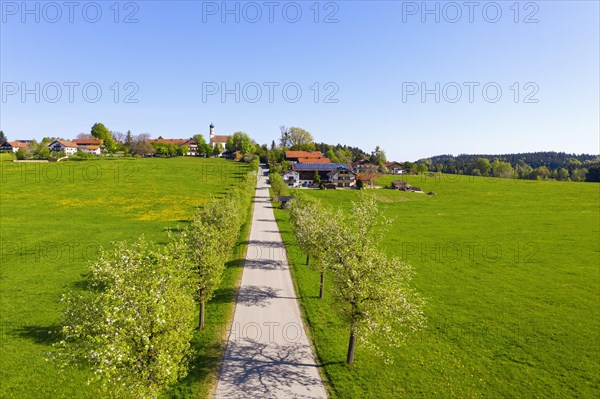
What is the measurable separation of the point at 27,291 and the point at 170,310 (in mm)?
27415

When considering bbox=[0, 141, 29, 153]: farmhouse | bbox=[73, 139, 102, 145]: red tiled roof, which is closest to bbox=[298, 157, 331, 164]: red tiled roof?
bbox=[73, 139, 102, 145]: red tiled roof

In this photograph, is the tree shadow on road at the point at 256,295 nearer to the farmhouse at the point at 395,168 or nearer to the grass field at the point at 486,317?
the grass field at the point at 486,317

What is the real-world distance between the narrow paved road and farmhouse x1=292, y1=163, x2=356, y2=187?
87001 mm

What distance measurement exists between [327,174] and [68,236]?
308 feet

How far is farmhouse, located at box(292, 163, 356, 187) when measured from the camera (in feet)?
408

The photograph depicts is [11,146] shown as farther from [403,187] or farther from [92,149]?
[403,187]

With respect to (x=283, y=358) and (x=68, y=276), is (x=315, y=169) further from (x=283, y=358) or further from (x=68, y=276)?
(x=283, y=358)

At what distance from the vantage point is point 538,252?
50.9m

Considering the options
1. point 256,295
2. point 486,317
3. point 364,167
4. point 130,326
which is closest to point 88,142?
point 364,167

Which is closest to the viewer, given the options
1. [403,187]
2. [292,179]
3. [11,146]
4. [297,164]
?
[403,187]

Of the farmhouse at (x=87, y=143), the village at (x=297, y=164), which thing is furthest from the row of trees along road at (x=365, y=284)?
the farmhouse at (x=87, y=143)

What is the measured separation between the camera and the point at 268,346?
78.1 ft

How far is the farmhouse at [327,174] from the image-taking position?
124500 millimetres

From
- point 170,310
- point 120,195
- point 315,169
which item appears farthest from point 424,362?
point 315,169
